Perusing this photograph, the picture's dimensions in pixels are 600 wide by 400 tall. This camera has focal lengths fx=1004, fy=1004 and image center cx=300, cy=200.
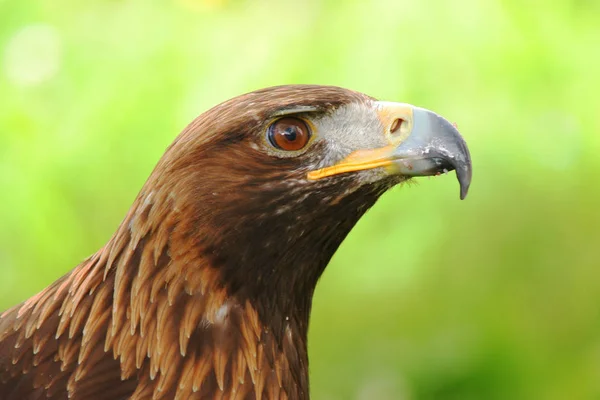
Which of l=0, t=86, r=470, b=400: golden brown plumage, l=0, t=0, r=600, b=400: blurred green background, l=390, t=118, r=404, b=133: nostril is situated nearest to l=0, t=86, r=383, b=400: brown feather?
l=0, t=86, r=470, b=400: golden brown plumage

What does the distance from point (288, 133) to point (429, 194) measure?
6.72 ft

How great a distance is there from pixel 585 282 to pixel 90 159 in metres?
2.30

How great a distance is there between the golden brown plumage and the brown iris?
0.02 m

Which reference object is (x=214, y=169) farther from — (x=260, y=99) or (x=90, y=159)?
(x=90, y=159)

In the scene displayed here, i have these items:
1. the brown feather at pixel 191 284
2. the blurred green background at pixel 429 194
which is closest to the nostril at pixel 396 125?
the brown feather at pixel 191 284

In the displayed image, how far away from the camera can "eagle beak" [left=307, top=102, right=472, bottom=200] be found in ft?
7.93

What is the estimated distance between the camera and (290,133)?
96.1 inches

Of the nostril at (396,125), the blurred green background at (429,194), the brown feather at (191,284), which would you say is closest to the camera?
the brown feather at (191,284)

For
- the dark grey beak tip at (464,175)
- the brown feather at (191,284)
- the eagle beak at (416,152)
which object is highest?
the eagle beak at (416,152)

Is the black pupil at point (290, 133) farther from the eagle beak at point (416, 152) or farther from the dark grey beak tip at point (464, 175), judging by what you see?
the dark grey beak tip at point (464, 175)

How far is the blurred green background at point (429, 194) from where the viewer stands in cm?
441

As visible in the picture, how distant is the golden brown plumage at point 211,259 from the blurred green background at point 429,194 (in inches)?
Answer: 73.4

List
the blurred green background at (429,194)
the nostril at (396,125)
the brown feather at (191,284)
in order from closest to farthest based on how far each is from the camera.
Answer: the brown feather at (191,284) < the nostril at (396,125) < the blurred green background at (429,194)

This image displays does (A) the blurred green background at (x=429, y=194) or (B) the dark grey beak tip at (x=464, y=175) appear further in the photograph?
(A) the blurred green background at (x=429, y=194)
